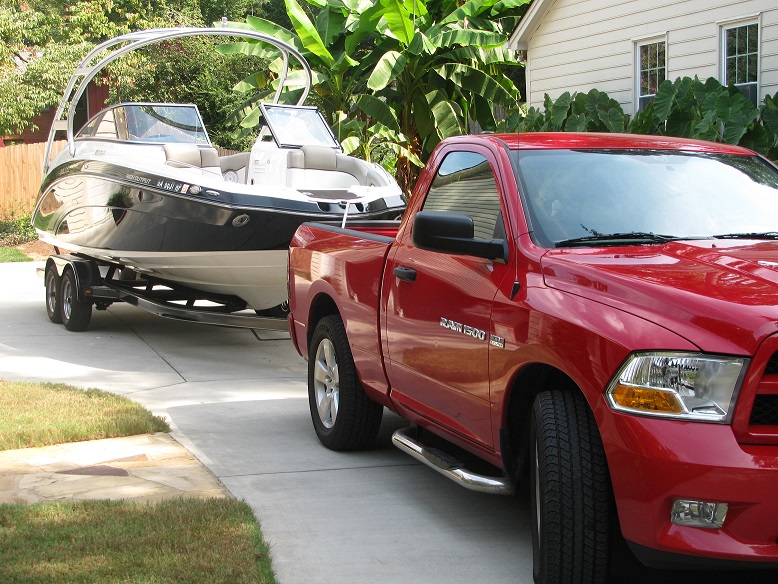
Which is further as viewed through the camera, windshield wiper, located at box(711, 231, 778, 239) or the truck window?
the truck window

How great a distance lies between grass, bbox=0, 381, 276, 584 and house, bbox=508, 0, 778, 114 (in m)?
11.0

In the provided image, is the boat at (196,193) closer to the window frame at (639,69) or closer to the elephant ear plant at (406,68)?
the elephant ear plant at (406,68)

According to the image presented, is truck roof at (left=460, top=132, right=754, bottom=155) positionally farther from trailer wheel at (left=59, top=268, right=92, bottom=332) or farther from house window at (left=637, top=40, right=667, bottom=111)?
house window at (left=637, top=40, right=667, bottom=111)

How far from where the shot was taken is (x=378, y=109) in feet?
62.8

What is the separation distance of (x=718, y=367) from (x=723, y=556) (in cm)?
64

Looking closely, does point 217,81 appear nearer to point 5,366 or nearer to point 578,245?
point 5,366

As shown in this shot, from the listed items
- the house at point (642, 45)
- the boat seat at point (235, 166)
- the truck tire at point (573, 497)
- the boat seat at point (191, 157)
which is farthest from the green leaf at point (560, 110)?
the truck tire at point (573, 497)

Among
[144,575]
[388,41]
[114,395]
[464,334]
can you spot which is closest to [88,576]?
[144,575]

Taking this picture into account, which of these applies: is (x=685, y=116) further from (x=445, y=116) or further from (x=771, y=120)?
(x=445, y=116)

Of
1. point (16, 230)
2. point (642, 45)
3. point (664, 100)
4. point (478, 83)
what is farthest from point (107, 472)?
point (16, 230)

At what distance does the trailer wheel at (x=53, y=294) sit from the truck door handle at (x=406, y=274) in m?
7.82

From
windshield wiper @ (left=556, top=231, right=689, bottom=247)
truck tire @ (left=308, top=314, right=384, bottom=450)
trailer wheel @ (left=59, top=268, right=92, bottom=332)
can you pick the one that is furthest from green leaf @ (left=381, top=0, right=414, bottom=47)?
windshield wiper @ (left=556, top=231, right=689, bottom=247)

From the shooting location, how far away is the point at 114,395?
337 inches

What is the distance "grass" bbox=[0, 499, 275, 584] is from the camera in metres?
4.66
